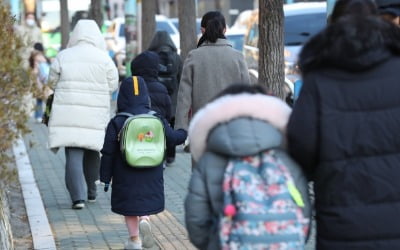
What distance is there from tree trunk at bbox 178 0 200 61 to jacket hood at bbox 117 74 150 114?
300 inches

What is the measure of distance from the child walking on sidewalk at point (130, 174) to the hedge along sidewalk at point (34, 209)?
63 centimetres

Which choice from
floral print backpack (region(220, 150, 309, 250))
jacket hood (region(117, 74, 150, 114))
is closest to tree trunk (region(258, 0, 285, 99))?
jacket hood (region(117, 74, 150, 114))

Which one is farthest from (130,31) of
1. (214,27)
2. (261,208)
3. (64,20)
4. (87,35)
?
(261,208)

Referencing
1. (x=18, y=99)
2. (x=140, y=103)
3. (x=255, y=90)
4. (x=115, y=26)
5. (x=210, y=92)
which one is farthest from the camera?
(x=115, y=26)

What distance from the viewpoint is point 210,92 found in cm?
877

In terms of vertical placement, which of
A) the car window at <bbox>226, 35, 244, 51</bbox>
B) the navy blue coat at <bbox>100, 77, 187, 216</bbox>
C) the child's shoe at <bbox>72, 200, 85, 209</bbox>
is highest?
the navy blue coat at <bbox>100, 77, 187, 216</bbox>

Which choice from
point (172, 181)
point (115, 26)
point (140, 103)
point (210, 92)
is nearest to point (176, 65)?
point (172, 181)

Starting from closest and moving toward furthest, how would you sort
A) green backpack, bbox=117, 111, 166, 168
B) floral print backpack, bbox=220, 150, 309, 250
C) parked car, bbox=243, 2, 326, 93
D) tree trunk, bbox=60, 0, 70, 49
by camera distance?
floral print backpack, bbox=220, 150, 309, 250
green backpack, bbox=117, 111, 166, 168
parked car, bbox=243, 2, 326, 93
tree trunk, bbox=60, 0, 70, 49

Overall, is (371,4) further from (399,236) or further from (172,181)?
(172,181)

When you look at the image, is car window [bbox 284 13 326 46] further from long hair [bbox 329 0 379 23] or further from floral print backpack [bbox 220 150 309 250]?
floral print backpack [bbox 220 150 309 250]

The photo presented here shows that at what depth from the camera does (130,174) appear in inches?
298

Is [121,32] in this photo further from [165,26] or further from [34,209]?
[34,209]

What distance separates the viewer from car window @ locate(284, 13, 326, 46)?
18062 millimetres

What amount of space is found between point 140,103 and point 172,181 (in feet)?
14.4
